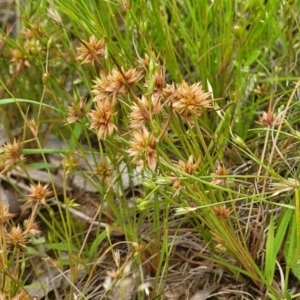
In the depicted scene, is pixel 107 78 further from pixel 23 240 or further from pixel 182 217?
pixel 182 217

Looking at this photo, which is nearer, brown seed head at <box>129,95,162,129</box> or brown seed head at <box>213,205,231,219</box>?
brown seed head at <box>129,95,162,129</box>

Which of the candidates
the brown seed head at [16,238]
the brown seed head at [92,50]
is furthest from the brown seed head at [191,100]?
the brown seed head at [16,238]

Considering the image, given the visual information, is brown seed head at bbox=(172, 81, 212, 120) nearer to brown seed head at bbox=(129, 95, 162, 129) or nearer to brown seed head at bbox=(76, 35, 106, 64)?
brown seed head at bbox=(129, 95, 162, 129)

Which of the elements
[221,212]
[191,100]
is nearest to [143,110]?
[191,100]

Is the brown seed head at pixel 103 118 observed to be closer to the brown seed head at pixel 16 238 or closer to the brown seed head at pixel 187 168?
the brown seed head at pixel 187 168

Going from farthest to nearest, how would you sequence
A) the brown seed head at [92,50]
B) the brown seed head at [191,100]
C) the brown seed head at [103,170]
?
the brown seed head at [103,170], the brown seed head at [92,50], the brown seed head at [191,100]

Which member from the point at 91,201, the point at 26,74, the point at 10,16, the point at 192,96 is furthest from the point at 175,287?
the point at 10,16

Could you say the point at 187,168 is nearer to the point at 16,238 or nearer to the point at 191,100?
the point at 191,100

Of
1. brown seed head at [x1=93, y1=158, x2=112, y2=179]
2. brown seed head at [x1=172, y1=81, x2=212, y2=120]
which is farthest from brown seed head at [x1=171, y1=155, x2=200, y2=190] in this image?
brown seed head at [x1=93, y1=158, x2=112, y2=179]
